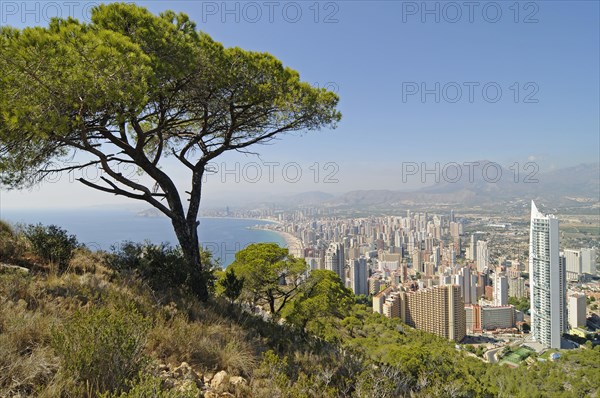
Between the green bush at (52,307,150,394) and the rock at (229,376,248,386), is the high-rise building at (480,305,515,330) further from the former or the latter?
the green bush at (52,307,150,394)

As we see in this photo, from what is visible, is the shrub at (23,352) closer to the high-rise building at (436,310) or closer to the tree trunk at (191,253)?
the tree trunk at (191,253)

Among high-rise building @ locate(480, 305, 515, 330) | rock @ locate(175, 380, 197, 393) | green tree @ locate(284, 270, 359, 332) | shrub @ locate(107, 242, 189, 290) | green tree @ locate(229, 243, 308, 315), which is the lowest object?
high-rise building @ locate(480, 305, 515, 330)

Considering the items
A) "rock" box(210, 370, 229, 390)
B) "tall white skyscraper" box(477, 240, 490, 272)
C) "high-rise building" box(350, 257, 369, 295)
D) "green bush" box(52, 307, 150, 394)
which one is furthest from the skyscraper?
"green bush" box(52, 307, 150, 394)

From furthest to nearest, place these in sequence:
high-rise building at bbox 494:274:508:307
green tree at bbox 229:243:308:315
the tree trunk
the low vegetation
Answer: high-rise building at bbox 494:274:508:307, green tree at bbox 229:243:308:315, the tree trunk, the low vegetation

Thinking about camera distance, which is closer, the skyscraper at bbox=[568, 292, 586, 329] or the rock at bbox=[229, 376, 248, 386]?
the rock at bbox=[229, 376, 248, 386]

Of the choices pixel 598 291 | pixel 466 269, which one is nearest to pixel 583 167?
pixel 598 291

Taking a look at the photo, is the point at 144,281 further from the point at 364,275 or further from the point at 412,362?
the point at 364,275

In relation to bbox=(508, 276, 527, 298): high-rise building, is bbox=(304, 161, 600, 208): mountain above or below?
above

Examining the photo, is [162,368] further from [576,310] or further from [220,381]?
[576,310]
